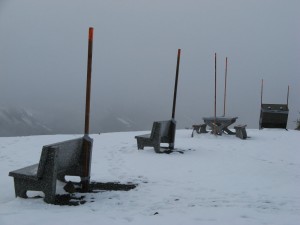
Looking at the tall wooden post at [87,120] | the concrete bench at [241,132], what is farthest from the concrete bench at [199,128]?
the tall wooden post at [87,120]

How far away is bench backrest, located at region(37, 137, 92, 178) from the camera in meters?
4.76

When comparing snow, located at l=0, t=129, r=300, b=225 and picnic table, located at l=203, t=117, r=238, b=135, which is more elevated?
picnic table, located at l=203, t=117, r=238, b=135

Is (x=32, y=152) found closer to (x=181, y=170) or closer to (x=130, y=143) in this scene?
(x=130, y=143)

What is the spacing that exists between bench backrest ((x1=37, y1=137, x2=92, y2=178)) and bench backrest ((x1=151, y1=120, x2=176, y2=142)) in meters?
4.06

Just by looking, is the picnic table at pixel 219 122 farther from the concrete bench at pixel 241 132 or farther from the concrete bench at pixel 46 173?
the concrete bench at pixel 46 173

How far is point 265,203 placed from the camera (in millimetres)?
4891

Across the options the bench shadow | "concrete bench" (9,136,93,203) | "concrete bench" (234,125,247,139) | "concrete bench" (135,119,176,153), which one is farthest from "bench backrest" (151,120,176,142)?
"concrete bench" (9,136,93,203)

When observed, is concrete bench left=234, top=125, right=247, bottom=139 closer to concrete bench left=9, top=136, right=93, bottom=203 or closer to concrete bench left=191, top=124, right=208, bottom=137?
concrete bench left=191, top=124, right=208, bottom=137

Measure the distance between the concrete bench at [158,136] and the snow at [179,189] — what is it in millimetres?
280

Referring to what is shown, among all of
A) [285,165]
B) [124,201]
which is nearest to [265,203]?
[124,201]

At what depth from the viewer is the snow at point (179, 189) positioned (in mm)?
4188

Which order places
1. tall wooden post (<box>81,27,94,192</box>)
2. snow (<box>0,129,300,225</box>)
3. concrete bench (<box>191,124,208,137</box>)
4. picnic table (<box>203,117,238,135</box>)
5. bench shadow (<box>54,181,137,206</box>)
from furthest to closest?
concrete bench (<box>191,124,208,137</box>) → picnic table (<box>203,117,238,135</box>) → tall wooden post (<box>81,27,94,192</box>) → bench shadow (<box>54,181,137,206</box>) → snow (<box>0,129,300,225</box>)

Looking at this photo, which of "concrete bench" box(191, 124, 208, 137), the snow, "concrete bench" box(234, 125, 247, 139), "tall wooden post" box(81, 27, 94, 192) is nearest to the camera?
the snow

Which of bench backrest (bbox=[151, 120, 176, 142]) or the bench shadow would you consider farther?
bench backrest (bbox=[151, 120, 176, 142])
